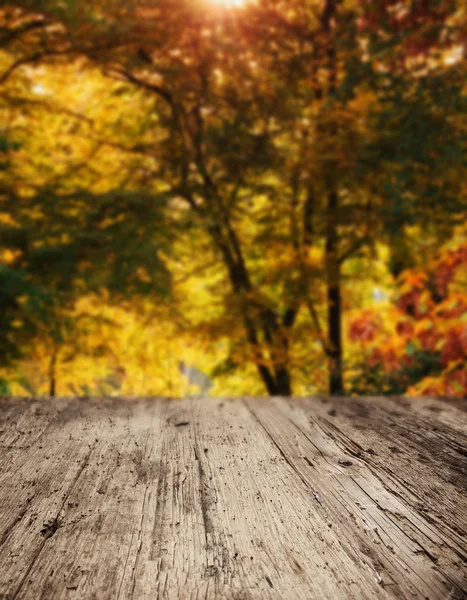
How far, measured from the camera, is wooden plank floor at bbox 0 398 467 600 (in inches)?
27.8

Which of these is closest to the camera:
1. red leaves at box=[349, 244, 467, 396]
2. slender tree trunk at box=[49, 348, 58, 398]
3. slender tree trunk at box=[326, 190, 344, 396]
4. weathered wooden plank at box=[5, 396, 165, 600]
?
weathered wooden plank at box=[5, 396, 165, 600]

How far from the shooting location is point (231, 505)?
0.91m

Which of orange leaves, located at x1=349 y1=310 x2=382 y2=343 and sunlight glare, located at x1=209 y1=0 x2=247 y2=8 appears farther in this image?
orange leaves, located at x1=349 y1=310 x2=382 y2=343

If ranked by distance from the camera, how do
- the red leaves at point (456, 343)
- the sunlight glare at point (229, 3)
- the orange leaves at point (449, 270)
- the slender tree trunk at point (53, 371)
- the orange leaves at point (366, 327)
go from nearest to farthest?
the red leaves at point (456, 343) → the orange leaves at point (449, 270) → the sunlight glare at point (229, 3) → the orange leaves at point (366, 327) → the slender tree trunk at point (53, 371)

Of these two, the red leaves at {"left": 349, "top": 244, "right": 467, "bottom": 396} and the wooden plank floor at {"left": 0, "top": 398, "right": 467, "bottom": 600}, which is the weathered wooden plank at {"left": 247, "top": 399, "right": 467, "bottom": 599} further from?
the red leaves at {"left": 349, "top": 244, "right": 467, "bottom": 396}

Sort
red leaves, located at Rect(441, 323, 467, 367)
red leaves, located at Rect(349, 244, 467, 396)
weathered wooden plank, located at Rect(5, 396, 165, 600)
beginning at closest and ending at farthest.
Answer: weathered wooden plank, located at Rect(5, 396, 165, 600), red leaves, located at Rect(441, 323, 467, 367), red leaves, located at Rect(349, 244, 467, 396)

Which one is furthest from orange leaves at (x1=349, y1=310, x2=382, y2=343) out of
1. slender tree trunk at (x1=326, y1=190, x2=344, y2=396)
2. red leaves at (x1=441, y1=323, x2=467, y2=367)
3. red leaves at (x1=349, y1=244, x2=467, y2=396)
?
red leaves at (x1=441, y1=323, x2=467, y2=367)

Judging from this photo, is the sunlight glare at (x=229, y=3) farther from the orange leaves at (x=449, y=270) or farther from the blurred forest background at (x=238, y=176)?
the orange leaves at (x=449, y=270)

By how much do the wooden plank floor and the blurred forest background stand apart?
2979mm

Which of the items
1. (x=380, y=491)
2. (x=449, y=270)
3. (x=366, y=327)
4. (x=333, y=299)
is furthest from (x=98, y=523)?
(x=333, y=299)

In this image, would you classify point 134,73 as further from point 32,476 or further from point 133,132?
point 32,476

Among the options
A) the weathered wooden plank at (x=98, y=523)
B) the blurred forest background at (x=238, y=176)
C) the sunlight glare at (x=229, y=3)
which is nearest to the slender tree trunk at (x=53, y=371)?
the blurred forest background at (x=238, y=176)

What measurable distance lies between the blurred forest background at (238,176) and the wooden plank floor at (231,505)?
2.98 metres

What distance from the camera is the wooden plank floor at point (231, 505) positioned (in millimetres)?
707
